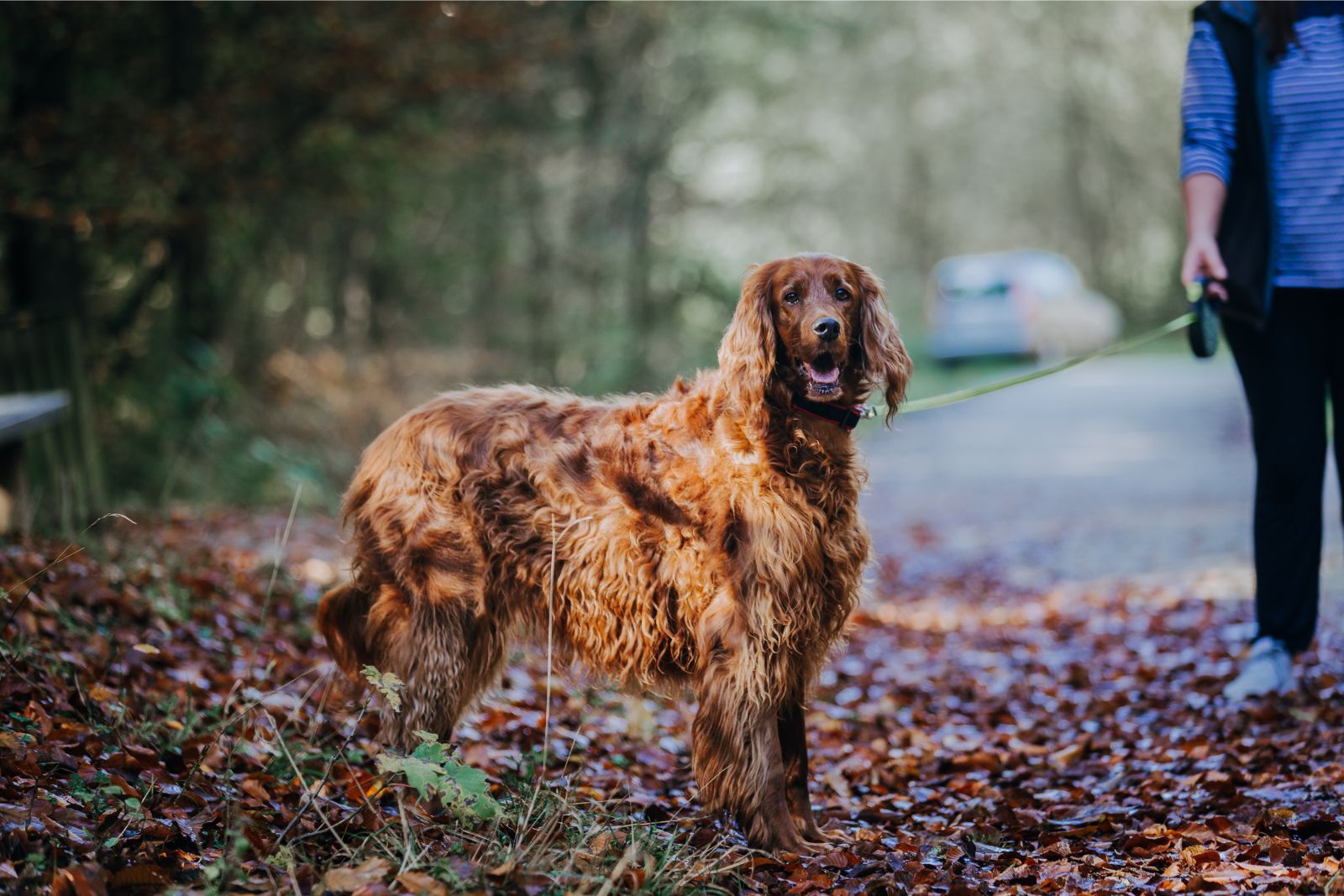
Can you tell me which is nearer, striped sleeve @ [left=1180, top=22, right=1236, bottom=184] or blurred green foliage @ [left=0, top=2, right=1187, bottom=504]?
striped sleeve @ [left=1180, top=22, right=1236, bottom=184]

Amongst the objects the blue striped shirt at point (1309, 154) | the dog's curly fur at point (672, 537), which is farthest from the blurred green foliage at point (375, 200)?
the blue striped shirt at point (1309, 154)

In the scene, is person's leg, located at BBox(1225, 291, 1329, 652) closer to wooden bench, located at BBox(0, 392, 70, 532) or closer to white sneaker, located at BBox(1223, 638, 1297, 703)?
white sneaker, located at BBox(1223, 638, 1297, 703)

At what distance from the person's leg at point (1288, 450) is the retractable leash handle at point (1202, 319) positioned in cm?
7

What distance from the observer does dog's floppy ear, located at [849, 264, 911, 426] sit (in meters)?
3.36

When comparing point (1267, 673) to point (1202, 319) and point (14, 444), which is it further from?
point (14, 444)

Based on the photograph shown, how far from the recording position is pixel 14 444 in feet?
18.0

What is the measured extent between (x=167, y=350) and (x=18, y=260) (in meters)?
1.36

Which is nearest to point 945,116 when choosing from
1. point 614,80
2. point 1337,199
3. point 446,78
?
point 614,80

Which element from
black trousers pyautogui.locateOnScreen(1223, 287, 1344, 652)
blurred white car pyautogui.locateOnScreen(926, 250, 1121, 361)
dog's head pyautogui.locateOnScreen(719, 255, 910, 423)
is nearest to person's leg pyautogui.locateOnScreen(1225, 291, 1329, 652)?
black trousers pyautogui.locateOnScreen(1223, 287, 1344, 652)

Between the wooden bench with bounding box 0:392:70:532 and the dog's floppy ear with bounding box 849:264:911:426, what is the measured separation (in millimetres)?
3707

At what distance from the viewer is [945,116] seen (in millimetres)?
29969

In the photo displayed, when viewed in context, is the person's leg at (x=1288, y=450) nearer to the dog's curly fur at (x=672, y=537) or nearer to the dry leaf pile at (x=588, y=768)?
the dry leaf pile at (x=588, y=768)

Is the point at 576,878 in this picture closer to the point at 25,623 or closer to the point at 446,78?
the point at 25,623

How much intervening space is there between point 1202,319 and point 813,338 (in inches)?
74.7
